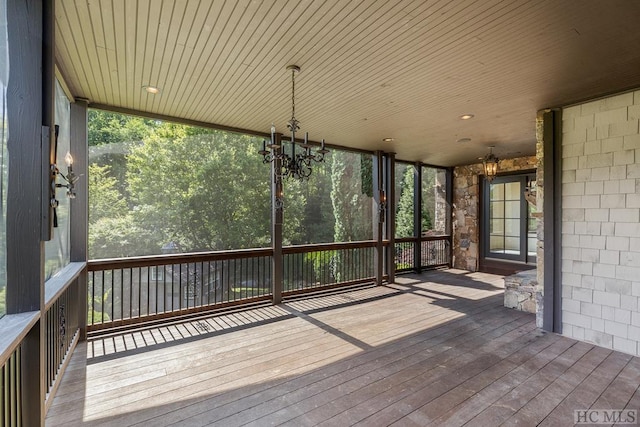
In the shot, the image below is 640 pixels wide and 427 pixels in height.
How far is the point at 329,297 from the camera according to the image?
17.4ft

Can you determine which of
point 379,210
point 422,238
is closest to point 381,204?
point 379,210

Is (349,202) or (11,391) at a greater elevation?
(349,202)

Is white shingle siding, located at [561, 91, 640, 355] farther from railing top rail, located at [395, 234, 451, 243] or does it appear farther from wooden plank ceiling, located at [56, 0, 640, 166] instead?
railing top rail, located at [395, 234, 451, 243]

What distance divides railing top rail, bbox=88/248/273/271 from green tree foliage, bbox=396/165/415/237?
24.2 ft

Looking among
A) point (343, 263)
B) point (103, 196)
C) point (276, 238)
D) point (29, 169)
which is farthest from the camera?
point (103, 196)

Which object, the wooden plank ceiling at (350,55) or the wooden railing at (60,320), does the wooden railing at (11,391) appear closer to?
the wooden railing at (60,320)

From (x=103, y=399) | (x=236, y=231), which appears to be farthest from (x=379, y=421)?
(x=236, y=231)

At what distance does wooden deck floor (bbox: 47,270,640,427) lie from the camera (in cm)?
221

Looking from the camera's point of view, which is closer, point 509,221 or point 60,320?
point 60,320

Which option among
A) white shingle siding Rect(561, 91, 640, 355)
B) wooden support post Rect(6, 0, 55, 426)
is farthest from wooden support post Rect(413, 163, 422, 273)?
wooden support post Rect(6, 0, 55, 426)

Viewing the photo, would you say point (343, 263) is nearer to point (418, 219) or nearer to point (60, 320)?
point (418, 219)

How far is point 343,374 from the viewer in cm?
276

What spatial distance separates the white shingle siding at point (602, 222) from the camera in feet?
10.5

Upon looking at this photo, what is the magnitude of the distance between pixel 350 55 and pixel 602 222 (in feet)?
10.9
